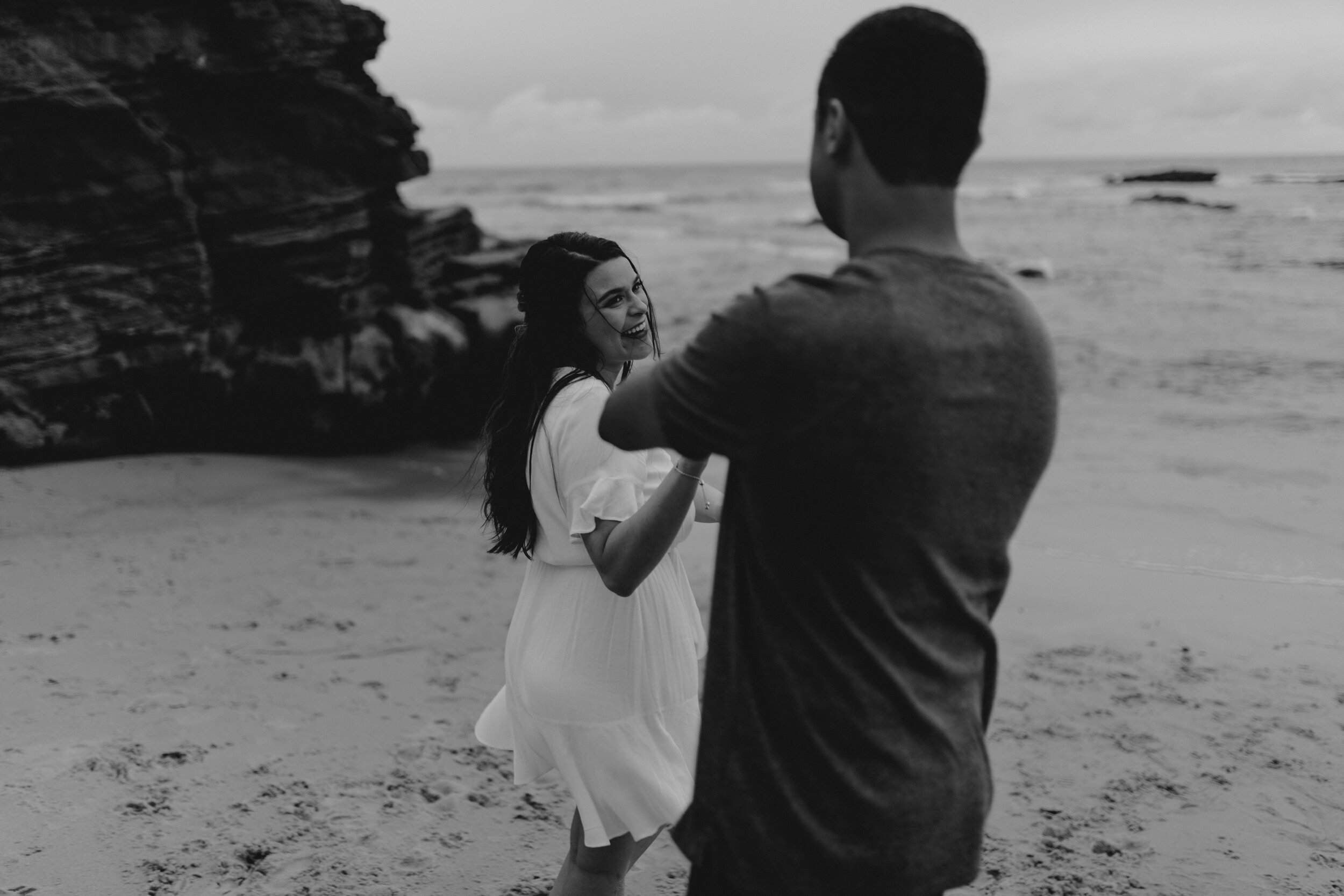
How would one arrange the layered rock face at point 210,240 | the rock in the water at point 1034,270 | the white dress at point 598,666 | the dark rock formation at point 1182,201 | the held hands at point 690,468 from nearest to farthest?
the held hands at point 690,468, the white dress at point 598,666, the layered rock face at point 210,240, the rock in the water at point 1034,270, the dark rock formation at point 1182,201

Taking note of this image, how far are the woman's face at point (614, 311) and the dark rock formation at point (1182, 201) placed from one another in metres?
40.3

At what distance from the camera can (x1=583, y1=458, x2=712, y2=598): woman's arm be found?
1897 mm

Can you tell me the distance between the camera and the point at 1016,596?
21.4 ft

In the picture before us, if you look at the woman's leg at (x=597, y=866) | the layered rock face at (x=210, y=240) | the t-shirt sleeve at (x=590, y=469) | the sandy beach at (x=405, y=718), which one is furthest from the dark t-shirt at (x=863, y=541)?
the layered rock face at (x=210, y=240)

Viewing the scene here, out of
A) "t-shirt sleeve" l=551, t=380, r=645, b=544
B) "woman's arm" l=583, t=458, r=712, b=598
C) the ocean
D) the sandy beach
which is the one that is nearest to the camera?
"woman's arm" l=583, t=458, r=712, b=598

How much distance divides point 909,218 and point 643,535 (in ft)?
2.52

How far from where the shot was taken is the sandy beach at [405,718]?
12.1ft

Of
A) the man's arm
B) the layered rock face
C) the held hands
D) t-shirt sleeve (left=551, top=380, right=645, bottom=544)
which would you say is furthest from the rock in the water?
the man's arm

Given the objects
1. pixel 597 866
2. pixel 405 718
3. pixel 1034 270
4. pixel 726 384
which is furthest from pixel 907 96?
pixel 1034 270

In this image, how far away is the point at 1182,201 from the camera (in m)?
42.6

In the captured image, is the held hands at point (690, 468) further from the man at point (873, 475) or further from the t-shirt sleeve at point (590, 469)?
the t-shirt sleeve at point (590, 469)

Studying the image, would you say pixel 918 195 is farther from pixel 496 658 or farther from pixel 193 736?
pixel 496 658

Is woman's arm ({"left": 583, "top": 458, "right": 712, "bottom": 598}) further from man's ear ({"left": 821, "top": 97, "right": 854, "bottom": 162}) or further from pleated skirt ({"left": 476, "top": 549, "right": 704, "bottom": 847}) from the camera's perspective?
man's ear ({"left": 821, "top": 97, "right": 854, "bottom": 162})

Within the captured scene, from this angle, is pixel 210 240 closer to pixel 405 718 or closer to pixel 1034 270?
pixel 405 718
